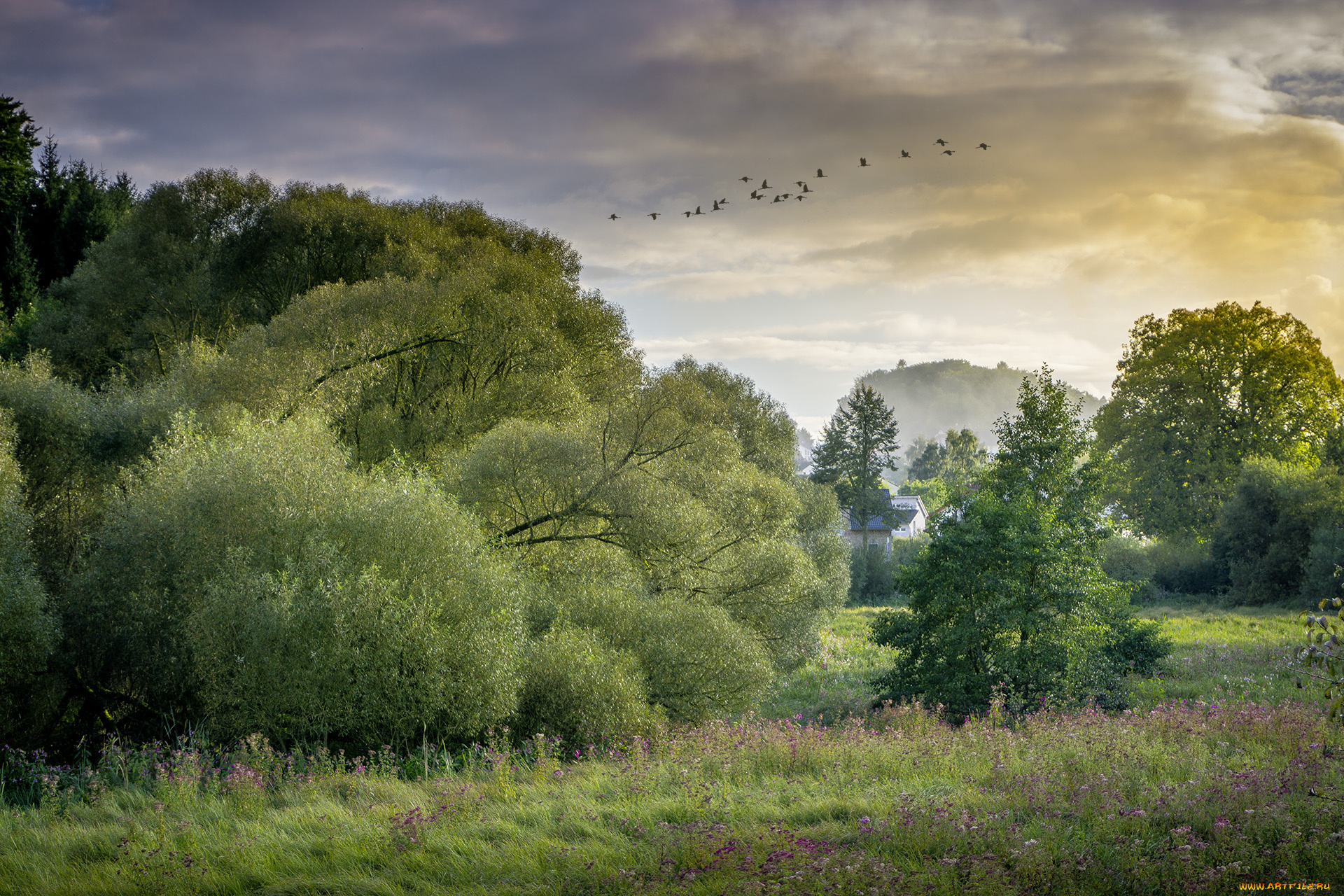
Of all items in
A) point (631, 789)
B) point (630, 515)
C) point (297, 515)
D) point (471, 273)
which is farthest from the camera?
point (471, 273)

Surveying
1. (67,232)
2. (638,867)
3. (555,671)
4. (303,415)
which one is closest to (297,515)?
(303,415)

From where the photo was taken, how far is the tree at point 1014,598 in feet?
57.7

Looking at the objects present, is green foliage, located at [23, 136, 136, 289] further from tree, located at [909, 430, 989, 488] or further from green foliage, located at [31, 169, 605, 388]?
tree, located at [909, 430, 989, 488]

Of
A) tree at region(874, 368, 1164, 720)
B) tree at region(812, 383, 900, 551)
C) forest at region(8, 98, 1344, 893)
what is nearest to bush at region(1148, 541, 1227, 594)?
forest at region(8, 98, 1344, 893)

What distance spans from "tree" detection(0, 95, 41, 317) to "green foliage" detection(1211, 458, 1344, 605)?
5368cm

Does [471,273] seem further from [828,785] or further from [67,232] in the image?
[67,232]

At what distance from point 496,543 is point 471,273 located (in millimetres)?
9897

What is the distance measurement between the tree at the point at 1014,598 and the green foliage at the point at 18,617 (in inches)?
684

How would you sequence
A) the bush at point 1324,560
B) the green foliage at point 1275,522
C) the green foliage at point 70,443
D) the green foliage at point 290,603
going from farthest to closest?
the green foliage at point 1275,522
the bush at point 1324,560
the green foliage at point 70,443
the green foliage at point 290,603

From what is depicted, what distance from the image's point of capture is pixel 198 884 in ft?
23.9

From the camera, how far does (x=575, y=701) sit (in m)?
14.8

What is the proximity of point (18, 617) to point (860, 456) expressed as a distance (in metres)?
62.8

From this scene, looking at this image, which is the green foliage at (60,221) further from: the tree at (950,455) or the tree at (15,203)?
the tree at (950,455)

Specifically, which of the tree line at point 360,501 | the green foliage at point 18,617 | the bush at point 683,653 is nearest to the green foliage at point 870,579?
the tree line at point 360,501
